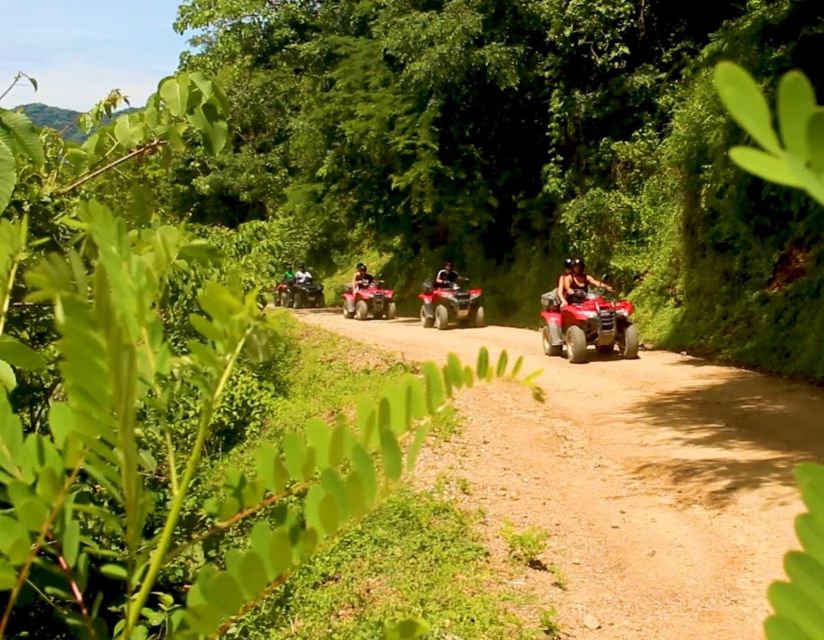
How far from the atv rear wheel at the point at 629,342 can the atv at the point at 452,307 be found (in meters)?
4.63

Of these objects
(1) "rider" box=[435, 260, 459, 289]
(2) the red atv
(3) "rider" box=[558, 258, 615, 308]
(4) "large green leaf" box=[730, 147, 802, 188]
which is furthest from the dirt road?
(1) "rider" box=[435, 260, 459, 289]

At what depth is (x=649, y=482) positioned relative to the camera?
21.9 feet

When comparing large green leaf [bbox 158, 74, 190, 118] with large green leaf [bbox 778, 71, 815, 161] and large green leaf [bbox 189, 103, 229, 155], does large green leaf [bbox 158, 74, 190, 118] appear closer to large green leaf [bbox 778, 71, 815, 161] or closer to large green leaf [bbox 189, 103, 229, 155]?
large green leaf [bbox 189, 103, 229, 155]

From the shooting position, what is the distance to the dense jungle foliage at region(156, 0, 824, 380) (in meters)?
11.6

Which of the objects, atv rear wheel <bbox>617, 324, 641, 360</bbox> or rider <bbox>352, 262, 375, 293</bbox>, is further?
rider <bbox>352, 262, 375, 293</bbox>

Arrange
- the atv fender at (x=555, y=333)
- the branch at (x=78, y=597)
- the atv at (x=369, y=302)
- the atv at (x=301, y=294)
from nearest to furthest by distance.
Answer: the branch at (x=78, y=597)
the atv fender at (x=555, y=333)
the atv at (x=369, y=302)
the atv at (x=301, y=294)

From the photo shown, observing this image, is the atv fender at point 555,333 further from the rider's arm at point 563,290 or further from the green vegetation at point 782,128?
the green vegetation at point 782,128

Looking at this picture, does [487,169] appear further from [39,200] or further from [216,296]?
[216,296]

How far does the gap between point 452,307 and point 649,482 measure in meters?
9.41

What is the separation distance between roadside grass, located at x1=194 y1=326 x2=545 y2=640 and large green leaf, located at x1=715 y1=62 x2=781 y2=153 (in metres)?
3.20

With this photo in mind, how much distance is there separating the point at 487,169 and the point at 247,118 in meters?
9.63

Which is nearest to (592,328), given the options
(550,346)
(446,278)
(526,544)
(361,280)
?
(550,346)

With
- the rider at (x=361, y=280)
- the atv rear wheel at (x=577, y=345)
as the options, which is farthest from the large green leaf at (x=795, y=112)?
the rider at (x=361, y=280)

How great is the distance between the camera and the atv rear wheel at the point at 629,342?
1148cm
